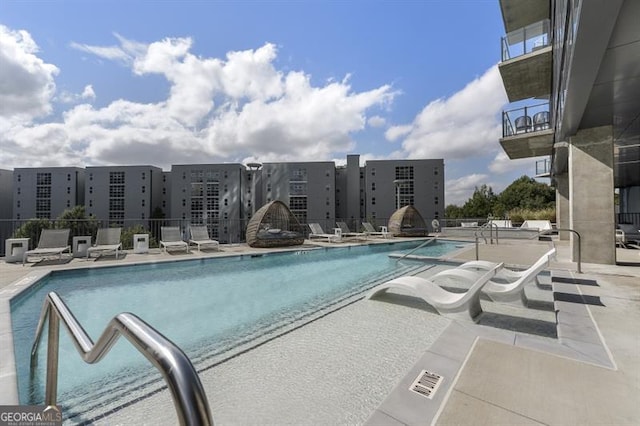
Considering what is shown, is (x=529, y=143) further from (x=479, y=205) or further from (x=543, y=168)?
(x=479, y=205)

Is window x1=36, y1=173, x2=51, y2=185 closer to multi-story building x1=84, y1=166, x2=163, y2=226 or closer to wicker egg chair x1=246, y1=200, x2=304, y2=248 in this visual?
multi-story building x1=84, y1=166, x2=163, y2=226

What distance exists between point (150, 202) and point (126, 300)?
43875mm

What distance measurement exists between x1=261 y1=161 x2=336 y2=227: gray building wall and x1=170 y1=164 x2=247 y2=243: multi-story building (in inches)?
207

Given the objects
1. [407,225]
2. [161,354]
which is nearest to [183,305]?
[161,354]

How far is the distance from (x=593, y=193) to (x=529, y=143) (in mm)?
4004

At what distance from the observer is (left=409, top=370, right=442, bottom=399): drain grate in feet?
6.43

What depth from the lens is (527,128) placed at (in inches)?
374

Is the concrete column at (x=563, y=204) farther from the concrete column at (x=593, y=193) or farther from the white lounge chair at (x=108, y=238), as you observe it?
the white lounge chair at (x=108, y=238)

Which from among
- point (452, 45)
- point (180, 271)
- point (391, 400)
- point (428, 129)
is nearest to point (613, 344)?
point (391, 400)

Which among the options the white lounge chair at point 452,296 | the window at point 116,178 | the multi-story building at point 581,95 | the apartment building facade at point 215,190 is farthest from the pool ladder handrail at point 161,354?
the window at point 116,178

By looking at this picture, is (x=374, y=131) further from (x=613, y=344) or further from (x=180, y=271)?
(x=613, y=344)

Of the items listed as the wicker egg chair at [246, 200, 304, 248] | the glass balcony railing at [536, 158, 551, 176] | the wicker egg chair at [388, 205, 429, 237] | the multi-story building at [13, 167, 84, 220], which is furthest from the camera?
the multi-story building at [13, 167, 84, 220]

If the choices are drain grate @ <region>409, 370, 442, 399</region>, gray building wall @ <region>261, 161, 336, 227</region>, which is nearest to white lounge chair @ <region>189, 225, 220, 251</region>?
drain grate @ <region>409, 370, 442, 399</region>

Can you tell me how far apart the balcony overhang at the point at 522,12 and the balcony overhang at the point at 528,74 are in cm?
172
